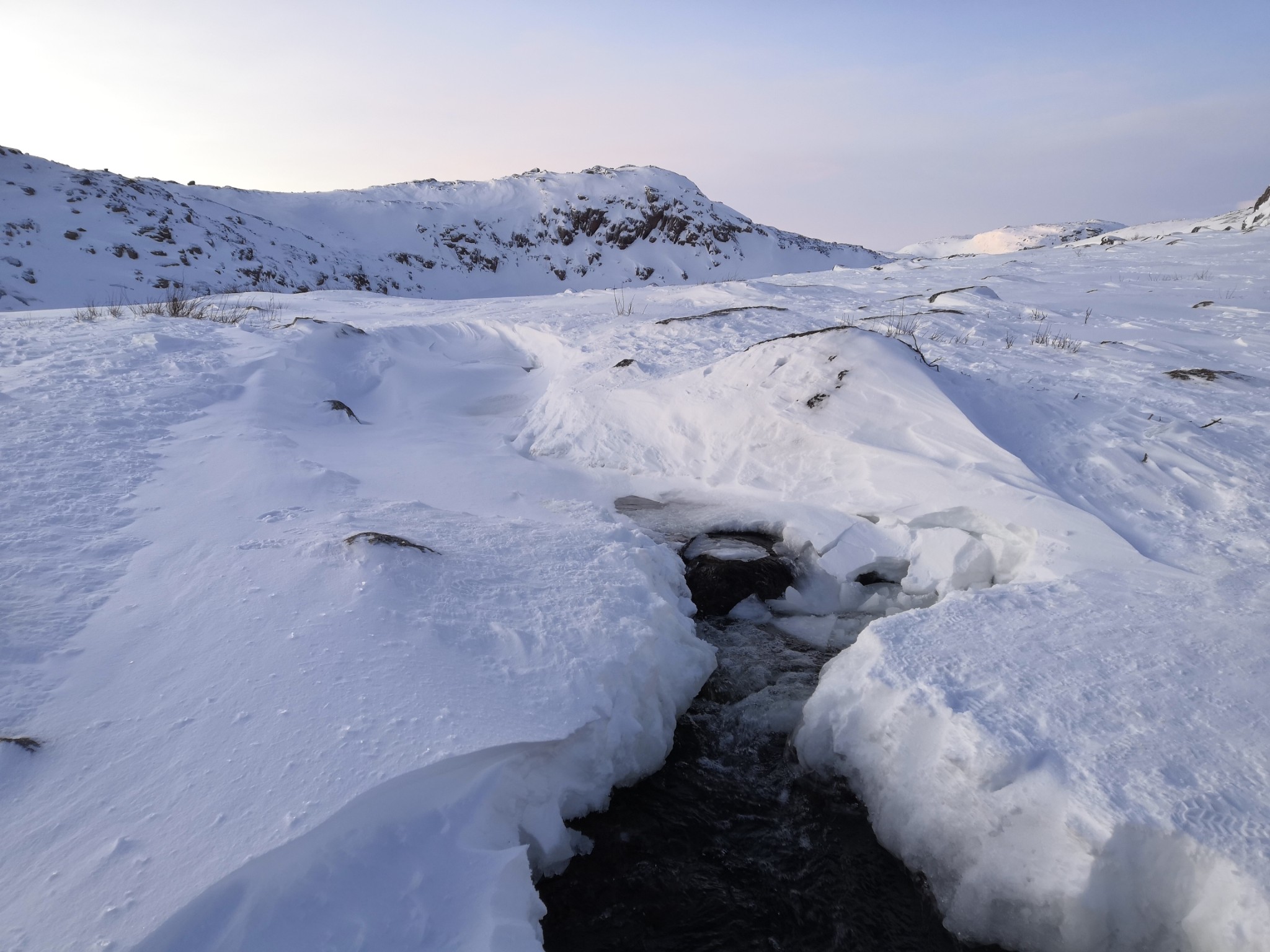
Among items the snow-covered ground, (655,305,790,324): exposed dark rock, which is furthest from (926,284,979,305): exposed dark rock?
the snow-covered ground

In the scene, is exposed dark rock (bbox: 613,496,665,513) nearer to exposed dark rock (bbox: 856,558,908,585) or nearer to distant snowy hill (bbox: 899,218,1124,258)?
exposed dark rock (bbox: 856,558,908,585)

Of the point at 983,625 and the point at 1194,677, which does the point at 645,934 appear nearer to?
the point at 983,625

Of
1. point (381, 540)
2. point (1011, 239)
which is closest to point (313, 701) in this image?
point (381, 540)

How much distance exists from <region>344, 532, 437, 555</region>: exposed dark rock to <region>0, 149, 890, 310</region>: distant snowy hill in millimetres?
19046

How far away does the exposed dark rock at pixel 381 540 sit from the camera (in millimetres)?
3053

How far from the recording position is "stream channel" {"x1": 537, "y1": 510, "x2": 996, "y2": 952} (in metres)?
2.24

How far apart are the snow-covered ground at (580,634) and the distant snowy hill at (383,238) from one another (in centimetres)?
1788

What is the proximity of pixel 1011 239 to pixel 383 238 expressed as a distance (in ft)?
159

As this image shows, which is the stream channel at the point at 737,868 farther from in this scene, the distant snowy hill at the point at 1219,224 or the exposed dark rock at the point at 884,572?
the distant snowy hill at the point at 1219,224

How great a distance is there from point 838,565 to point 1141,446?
2165 millimetres

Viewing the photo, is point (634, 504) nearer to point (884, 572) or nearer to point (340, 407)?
point (884, 572)

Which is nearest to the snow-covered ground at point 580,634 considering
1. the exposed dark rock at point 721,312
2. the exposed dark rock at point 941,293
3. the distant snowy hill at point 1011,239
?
the exposed dark rock at point 721,312

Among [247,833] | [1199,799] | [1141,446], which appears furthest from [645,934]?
[1141,446]

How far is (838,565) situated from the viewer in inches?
160
